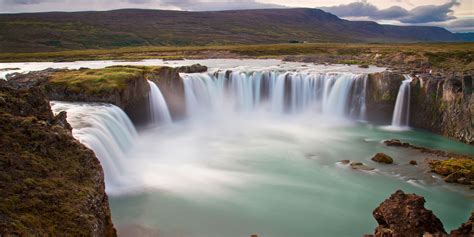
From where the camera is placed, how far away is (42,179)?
10.0 meters

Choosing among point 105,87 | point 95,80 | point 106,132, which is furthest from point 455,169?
point 95,80

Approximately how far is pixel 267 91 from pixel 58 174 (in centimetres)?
3426

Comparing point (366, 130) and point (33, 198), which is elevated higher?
point (33, 198)

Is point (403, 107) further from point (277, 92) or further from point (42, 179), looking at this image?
point (42, 179)

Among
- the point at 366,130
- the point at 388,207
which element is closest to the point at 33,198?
the point at 388,207

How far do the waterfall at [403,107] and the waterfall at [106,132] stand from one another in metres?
23.1

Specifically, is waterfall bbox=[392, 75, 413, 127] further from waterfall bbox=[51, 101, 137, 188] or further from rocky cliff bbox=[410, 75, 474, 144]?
waterfall bbox=[51, 101, 137, 188]

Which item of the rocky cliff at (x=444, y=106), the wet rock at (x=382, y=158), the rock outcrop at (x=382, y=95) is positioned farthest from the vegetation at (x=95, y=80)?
the rocky cliff at (x=444, y=106)

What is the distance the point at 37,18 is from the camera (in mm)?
192625

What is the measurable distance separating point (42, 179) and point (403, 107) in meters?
33.0

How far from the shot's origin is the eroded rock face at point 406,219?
1061cm

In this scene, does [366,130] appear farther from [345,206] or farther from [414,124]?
[345,206]

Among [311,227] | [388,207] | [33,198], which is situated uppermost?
[33,198]

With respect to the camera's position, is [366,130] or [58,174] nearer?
[58,174]
